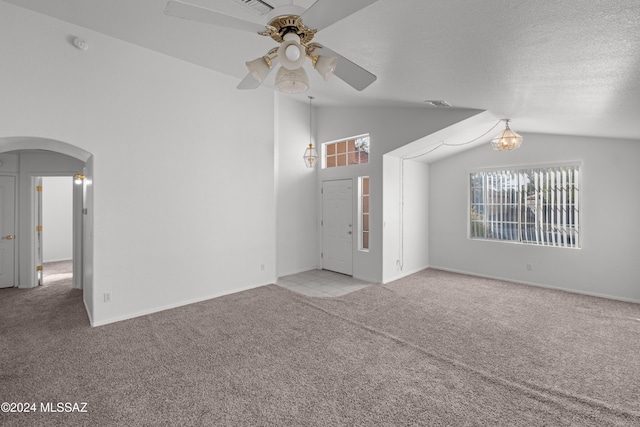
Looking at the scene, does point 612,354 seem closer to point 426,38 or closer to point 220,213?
point 426,38

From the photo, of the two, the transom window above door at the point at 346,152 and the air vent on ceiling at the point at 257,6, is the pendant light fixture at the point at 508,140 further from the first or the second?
the air vent on ceiling at the point at 257,6

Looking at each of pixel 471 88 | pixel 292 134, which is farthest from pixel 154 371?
pixel 292 134

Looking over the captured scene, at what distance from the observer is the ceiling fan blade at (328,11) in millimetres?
1382

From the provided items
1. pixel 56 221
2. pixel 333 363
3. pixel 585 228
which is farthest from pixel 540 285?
pixel 56 221

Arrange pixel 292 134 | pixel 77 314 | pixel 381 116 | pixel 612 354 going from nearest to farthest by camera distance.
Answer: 1. pixel 612 354
2. pixel 77 314
3. pixel 381 116
4. pixel 292 134

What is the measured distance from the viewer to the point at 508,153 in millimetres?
5461

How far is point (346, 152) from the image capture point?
19.8 feet

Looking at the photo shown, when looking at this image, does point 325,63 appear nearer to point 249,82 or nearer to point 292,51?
point 292,51

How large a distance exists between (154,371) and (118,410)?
1.62ft

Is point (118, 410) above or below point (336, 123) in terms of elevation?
below

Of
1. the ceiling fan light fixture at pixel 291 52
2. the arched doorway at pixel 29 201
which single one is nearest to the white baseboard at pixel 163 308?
the arched doorway at pixel 29 201

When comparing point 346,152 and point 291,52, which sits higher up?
point 346,152

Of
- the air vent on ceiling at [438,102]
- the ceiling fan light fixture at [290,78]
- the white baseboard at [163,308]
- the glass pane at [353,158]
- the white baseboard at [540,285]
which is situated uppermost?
the air vent on ceiling at [438,102]

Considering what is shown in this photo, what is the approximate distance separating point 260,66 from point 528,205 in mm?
5613
